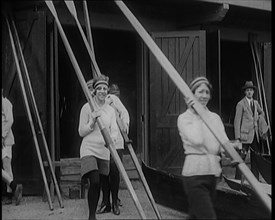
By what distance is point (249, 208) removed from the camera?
13.6 feet

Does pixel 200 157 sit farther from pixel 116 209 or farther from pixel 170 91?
pixel 170 91

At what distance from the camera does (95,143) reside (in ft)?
15.9

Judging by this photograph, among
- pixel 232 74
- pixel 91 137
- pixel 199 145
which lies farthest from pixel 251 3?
pixel 199 145

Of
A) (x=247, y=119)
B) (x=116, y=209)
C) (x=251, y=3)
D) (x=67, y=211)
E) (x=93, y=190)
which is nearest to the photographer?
(x=93, y=190)

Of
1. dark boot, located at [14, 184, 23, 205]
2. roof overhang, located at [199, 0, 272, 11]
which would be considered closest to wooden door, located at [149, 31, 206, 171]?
roof overhang, located at [199, 0, 272, 11]

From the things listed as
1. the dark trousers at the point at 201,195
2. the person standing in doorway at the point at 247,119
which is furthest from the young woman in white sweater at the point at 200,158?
the person standing in doorway at the point at 247,119

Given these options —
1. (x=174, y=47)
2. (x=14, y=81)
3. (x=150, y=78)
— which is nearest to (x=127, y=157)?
(x=150, y=78)

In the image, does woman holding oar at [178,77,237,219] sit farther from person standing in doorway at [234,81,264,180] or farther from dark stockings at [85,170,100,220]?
person standing in doorway at [234,81,264,180]

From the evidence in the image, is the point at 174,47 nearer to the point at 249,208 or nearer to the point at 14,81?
the point at 14,81

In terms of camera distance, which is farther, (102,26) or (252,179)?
(102,26)

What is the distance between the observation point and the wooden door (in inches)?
279

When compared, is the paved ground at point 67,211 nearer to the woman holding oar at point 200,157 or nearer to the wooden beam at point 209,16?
the woman holding oar at point 200,157

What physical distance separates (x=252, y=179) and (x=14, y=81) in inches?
128

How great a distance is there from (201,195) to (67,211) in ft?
7.53
